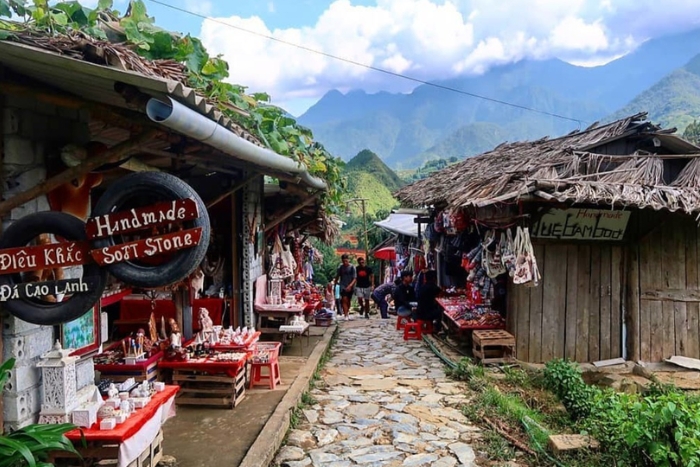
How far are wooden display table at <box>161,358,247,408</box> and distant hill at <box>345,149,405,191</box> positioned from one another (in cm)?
3328

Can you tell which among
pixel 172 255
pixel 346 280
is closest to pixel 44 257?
pixel 172 255

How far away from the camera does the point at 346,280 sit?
52.0 ft

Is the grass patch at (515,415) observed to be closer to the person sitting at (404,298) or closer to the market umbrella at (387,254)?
the person sitting at (404,298)

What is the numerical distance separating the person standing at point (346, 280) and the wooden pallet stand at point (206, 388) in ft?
29.3

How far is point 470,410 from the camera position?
712cm

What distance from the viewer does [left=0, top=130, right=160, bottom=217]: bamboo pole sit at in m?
3.52

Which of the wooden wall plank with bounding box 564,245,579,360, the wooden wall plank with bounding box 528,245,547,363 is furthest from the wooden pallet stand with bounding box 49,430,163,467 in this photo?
the wooden wall plank with bounding box 564,245,579,360

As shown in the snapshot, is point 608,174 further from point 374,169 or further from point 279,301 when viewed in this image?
point 374,169

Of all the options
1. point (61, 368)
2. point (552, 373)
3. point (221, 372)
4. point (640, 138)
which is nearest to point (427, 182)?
point (640, 138)

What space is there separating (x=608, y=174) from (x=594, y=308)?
2352 mm

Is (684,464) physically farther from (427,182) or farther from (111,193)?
(427,182)

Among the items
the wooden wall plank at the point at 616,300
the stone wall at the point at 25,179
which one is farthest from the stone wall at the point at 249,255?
the wooden wall plank at the point at 616,300

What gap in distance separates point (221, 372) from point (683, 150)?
8.96 meters

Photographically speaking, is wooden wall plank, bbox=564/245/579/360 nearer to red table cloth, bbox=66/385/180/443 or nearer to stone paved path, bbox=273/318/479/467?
stone paved path, bbox=273/318/479/467
